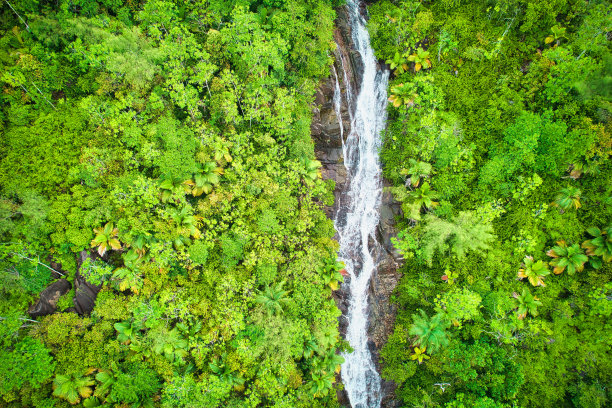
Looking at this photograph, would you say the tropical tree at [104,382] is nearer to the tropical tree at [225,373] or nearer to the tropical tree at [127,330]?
the tropical tree at [127,330]

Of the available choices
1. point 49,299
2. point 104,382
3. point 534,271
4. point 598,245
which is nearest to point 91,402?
point 104,382

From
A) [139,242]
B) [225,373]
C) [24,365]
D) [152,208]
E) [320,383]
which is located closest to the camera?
[24,365]

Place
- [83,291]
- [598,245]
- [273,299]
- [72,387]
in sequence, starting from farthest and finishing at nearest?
[598,245] → [273,299] → [83,291] → [72,387]

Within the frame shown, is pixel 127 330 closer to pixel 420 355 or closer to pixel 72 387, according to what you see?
pixel 72 387


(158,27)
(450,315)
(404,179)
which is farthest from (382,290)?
(158,27)

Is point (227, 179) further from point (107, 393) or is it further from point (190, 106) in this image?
point (107, 393)

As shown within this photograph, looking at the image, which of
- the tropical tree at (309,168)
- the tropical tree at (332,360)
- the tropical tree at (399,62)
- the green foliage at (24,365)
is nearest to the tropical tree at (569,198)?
the tropical tree at (399,62)
